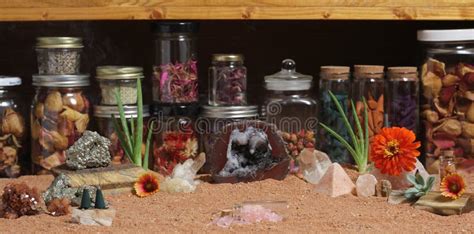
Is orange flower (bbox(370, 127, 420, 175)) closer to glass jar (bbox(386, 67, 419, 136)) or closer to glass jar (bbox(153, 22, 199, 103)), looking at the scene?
glass jar (bbox(386, 67, 419, 136))

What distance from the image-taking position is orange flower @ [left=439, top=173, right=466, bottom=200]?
2344mm

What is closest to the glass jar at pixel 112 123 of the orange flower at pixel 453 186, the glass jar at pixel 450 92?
the glass jar at pixel 450 92

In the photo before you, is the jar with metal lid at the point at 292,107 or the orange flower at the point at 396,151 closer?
the orange flower at the point at 396,151

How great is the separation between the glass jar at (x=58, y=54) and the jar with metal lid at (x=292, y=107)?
50cm

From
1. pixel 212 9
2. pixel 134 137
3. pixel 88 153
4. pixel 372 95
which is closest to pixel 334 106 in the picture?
pixel 372 95

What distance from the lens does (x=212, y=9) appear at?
2787 mm

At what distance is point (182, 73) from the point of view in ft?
9.29

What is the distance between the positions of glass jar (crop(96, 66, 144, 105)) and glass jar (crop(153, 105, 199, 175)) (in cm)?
8

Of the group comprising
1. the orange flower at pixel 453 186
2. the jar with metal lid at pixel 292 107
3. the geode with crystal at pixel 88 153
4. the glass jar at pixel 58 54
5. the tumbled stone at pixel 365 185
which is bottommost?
the tumbled stone at pixel 365 185

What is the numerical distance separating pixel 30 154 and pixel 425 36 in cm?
109

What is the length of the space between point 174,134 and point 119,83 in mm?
193

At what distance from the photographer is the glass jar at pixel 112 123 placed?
9.19 ft

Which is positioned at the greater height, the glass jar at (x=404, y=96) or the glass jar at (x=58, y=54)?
the glass jar at (x=58, y=54)

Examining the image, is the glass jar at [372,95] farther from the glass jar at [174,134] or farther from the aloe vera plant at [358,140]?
the glass jar at [174,134]
